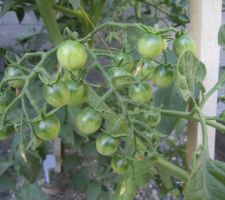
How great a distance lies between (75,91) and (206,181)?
223 millimetres

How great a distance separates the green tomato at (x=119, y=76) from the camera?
55 centimetres

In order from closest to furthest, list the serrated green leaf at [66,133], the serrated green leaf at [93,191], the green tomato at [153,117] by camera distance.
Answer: the green tomato at [153,117], the serrated green leaf at [66,133], the serrated green leaf at [93,191]

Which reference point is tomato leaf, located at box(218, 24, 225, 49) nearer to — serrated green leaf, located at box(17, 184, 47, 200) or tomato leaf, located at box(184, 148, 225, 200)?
tomato leaf, located at box(184, 148, 225, 200)

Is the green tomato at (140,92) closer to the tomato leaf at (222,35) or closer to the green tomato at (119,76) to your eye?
the green tomato at (119,76)

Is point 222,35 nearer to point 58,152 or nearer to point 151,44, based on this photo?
point 151,44

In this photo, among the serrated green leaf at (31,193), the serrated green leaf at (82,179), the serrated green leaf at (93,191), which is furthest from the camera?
the serrated green leaf at (82,179)

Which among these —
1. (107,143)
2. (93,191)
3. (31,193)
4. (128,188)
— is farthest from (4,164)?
(107,143)

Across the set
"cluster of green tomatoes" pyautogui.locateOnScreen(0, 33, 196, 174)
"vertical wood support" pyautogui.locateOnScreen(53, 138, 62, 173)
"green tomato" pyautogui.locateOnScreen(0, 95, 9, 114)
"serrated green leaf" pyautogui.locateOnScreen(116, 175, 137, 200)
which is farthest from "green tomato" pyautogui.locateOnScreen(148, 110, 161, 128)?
"vertical wood support" pyautogui.locateOnScreen(53, 138, 62, 173)

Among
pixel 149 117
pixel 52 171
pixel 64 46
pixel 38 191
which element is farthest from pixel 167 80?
pixel 52 171

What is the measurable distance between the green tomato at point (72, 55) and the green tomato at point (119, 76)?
49mm

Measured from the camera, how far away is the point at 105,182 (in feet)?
3.93

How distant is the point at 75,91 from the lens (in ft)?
1.78

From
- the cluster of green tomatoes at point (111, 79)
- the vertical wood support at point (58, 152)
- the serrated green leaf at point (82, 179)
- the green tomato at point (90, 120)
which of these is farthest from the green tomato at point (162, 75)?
the vertical wood support at point (58, 152)

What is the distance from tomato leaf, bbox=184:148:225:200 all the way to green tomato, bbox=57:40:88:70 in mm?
222
